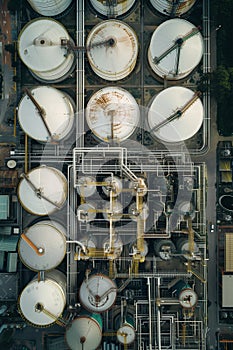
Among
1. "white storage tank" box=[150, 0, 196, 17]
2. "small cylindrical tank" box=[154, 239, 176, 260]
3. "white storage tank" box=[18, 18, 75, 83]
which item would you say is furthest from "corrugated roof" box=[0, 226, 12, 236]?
"white storage tank" box=[150, 0, 196, 17]

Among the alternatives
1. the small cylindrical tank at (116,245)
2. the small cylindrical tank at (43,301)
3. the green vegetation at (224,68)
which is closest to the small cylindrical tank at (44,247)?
the small cylindrical tank at (43,301)

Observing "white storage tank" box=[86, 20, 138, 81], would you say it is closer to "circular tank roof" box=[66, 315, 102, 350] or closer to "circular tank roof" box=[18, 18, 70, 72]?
"circular tank roof" box=[18, 18, 70, 72]

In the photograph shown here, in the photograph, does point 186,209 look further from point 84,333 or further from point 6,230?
point 6,230

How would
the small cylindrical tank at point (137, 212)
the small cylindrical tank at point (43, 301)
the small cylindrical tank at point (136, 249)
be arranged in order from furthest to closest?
the small cylindrical tank at point (43, 301) → the small cylindrical tank at point (136, 249) → the small cylindrical tank at point (137, 212)

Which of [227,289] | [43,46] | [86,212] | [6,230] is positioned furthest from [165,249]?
[43,46]

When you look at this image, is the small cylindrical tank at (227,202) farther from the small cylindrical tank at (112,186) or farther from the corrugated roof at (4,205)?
the corrugated roof at (4,205)

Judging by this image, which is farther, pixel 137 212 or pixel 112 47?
pixel 112 47

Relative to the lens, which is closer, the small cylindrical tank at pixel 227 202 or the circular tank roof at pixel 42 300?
the circular tank roof at pixel 42 300

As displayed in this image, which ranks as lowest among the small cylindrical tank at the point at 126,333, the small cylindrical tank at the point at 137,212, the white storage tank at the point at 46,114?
the small cylindrical tank at the point at 126,333
